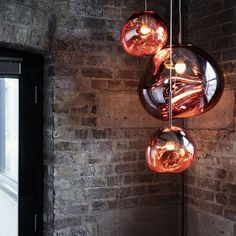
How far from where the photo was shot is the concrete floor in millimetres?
2992

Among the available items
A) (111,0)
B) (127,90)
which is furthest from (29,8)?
(127,90)

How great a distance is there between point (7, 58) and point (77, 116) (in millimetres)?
643

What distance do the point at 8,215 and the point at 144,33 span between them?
1.71 metres

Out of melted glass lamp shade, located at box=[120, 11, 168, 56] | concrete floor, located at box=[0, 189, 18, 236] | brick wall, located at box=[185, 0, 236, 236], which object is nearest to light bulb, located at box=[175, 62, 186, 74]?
melted glass lamp shade, located at box=[120, 11, 168, 56]

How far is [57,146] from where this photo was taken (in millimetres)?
2879

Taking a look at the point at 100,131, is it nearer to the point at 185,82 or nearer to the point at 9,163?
the point at 9,163

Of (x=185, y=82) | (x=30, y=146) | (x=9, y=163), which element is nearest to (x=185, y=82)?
(x=185, y=82)

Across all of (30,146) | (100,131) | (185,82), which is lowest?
(30,146)

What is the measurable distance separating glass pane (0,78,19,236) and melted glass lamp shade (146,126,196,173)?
1281 millimetres

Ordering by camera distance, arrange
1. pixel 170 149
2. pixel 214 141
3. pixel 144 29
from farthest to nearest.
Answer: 1. pixel 214 141
2. pixel 144 29
3. pixel 170 149

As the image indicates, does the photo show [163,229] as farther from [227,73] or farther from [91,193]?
[227,73]

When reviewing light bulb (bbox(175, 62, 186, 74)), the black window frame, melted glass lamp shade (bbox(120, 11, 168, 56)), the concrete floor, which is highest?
melted glass lamp shade (bbox(120, 11, 168, 56))

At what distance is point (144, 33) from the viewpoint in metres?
2.23

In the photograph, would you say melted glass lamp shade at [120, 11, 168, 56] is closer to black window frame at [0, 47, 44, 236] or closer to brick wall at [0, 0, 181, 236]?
brick wall at [0, 0, 181, 236]
